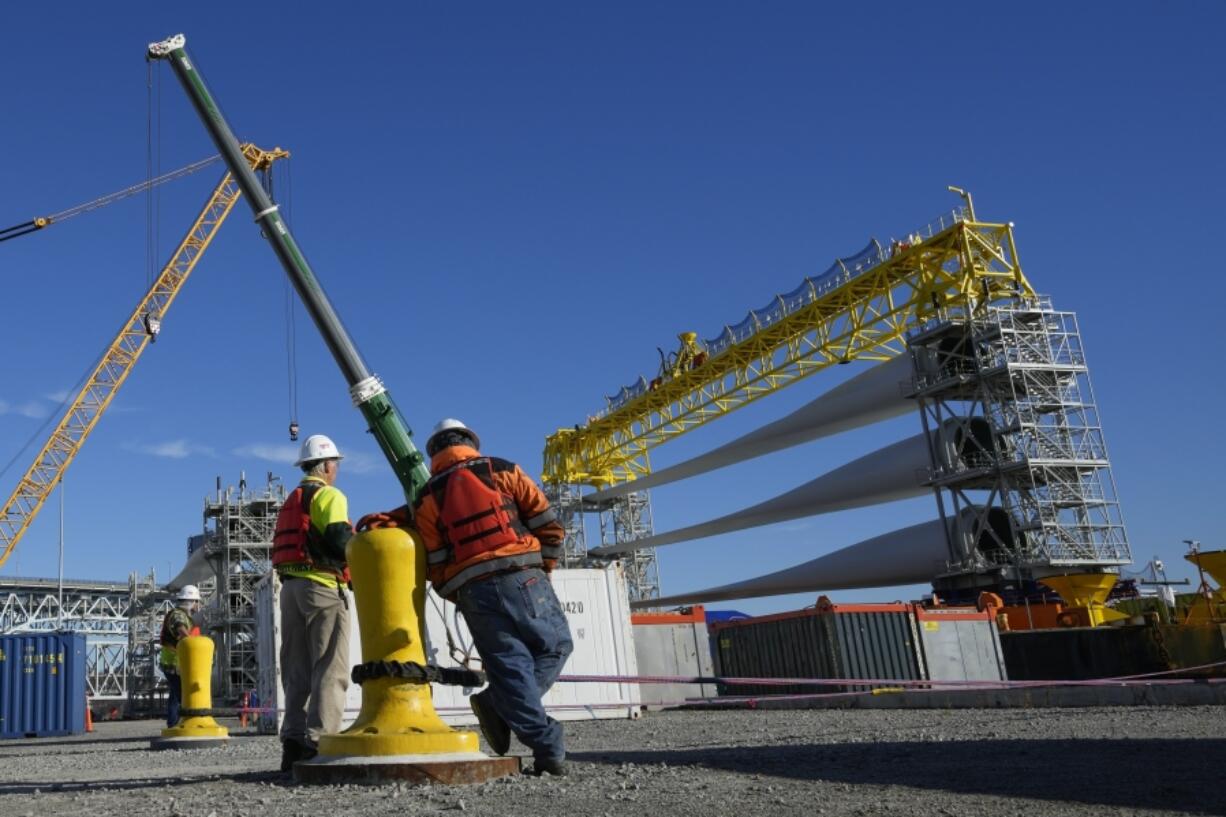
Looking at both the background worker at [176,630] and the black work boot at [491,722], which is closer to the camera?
the black work boot at [491,722]

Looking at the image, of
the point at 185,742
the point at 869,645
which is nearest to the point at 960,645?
the point at 869,645

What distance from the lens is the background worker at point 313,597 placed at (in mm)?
5391

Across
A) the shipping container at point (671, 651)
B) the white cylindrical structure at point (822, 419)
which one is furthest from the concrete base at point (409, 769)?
the white cylindrical structure at point (822, 419)

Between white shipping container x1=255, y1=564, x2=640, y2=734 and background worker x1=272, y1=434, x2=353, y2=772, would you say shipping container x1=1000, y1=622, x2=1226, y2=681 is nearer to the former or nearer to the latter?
white shipping container x1=255, y1=564, x2=640, y2=734

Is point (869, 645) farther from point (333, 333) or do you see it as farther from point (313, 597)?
point (313, 597)

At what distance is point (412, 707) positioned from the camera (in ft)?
14.0

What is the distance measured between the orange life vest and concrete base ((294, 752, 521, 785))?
0.79 m

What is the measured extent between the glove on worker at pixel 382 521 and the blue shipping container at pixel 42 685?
61.7 ft

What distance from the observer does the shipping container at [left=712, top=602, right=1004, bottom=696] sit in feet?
55.5

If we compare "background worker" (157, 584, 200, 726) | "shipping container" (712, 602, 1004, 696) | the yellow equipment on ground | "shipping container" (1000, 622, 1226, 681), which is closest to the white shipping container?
"background worker" (157, 584, 200, 726)

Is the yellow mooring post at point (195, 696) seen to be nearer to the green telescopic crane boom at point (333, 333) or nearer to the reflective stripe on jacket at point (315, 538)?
the green telescopic crane boom at point (333, 333)

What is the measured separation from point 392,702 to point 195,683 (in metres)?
6.44

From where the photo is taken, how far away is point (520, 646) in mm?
4234

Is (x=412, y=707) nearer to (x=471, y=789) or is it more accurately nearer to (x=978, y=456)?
(x=471, y=789)
